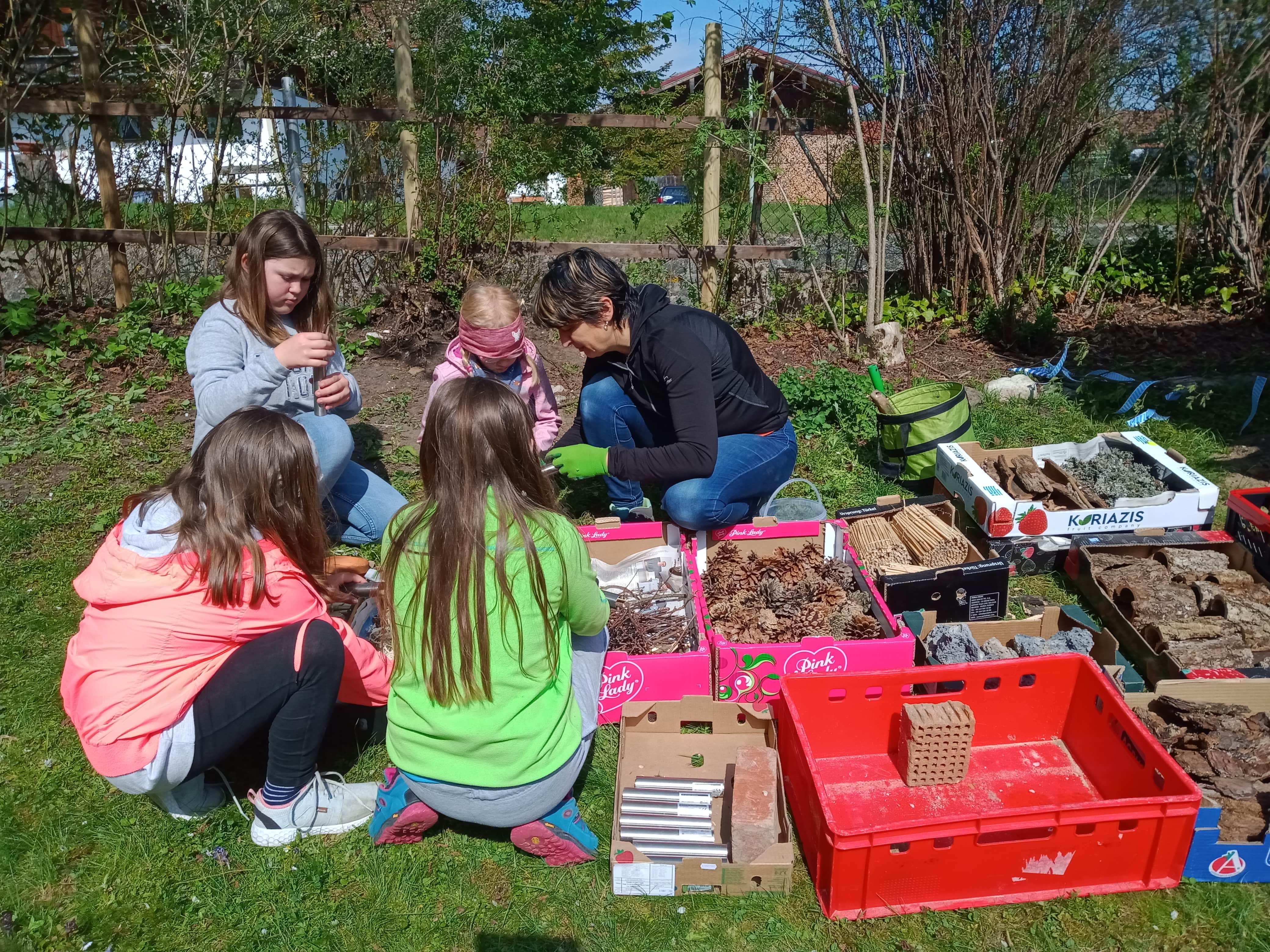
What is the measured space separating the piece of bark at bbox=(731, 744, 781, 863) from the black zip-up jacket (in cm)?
130

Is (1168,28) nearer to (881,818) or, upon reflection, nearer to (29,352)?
(881,818)

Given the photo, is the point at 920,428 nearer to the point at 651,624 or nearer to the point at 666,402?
the point at 666,402

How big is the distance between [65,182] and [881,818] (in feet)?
26.1

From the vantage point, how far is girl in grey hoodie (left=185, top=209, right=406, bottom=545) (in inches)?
144

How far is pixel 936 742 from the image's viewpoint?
274 centimetres

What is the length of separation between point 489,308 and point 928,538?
2.27 m

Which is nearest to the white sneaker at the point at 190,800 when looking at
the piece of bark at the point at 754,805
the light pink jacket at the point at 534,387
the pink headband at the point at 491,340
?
the piece of bark at the point at 754,805

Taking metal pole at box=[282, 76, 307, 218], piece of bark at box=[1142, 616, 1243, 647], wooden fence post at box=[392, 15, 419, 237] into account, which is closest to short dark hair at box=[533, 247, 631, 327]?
piece of bark at box=[1142, 616, 1243, 647]

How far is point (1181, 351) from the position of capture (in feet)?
22.1

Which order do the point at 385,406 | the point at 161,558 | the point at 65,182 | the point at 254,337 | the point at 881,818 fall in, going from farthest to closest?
the point at 65,182 → the point at 385,406 → the point at 254,337 → the point at 881,818 → the point at 161,558

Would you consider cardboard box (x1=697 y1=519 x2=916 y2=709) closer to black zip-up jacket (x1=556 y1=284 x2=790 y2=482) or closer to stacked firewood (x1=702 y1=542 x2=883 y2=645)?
stacked firewood (x1=702 y1=542 x2=883 y2=645)

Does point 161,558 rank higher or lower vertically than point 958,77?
lower

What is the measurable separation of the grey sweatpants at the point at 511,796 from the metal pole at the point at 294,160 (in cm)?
623

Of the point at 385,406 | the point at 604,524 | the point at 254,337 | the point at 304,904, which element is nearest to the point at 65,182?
the point at 385,406
